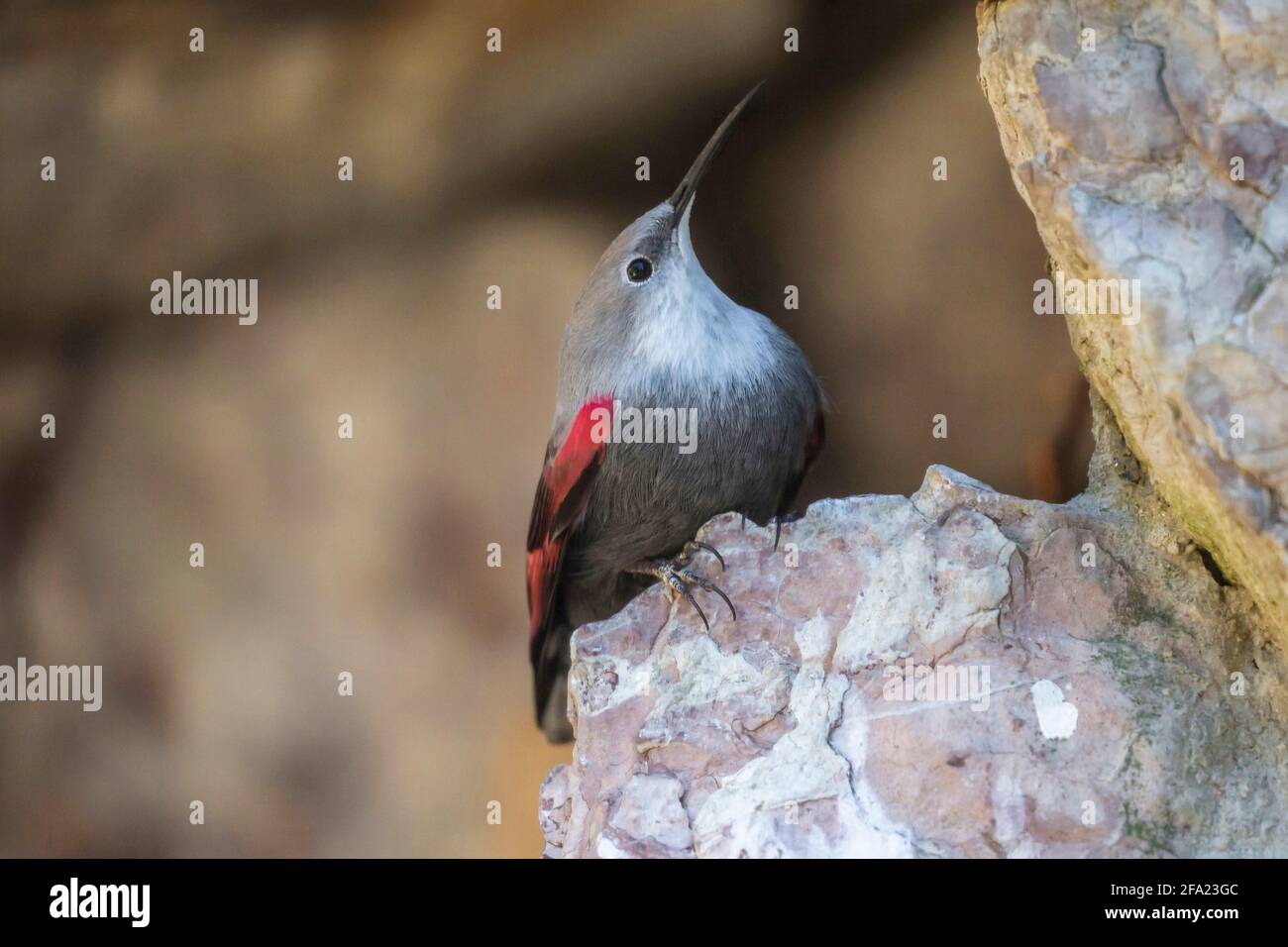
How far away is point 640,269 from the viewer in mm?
Result: 3406

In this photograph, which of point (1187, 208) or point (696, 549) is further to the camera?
point (696, 549)

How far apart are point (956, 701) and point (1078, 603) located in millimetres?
330

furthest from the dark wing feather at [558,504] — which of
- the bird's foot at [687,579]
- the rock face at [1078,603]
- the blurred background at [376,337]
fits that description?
the blurred background at [376,337]

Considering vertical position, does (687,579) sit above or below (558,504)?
below

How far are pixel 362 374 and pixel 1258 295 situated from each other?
10.7 feet

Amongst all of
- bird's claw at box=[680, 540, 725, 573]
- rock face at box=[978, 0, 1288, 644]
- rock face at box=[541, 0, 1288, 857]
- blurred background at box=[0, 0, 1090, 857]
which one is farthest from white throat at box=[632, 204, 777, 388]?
rock face at box=[978, 0, 1288, 644]

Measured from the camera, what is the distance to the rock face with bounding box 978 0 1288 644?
6.89 feet

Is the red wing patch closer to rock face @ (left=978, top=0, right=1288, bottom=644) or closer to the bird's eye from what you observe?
the bird's eye

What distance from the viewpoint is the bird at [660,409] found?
3.23m

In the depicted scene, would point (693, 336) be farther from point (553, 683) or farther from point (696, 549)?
point (553, 683)

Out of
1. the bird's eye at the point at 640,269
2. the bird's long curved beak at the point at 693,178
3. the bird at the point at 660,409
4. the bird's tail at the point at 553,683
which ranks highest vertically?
the bird's long curved beak at the point at 693,178

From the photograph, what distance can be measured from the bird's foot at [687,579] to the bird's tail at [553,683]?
0.69 m

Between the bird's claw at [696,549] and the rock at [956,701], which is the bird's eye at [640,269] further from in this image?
the rock at [956,701]

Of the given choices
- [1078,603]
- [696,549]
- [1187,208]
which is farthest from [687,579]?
[1187,208]
